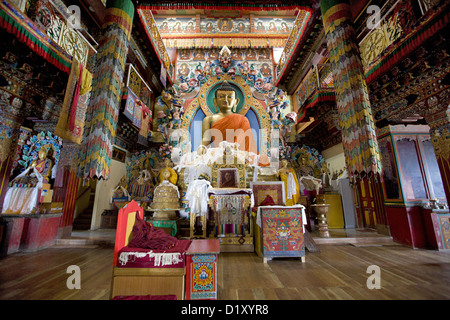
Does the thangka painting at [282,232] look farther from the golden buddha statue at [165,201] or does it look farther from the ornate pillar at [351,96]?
the golden buddha statue at [165,201]

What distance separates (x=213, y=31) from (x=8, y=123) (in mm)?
8261

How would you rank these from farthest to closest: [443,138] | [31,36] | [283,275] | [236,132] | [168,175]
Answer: [236,132] < [168,175] < [443,138] < [31,36] < [283,275]

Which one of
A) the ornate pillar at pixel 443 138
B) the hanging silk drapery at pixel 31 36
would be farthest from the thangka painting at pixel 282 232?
the hanging silk drapery at pixel 31 36

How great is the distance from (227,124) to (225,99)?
826mm

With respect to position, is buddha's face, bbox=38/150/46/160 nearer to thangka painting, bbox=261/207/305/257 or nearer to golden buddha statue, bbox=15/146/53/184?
golden buddha statue, bbox=15/146/53/184

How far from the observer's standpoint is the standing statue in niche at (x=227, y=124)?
18.0 ft

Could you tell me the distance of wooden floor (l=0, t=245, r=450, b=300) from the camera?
1653 millimetres

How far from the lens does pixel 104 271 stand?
2.24 m

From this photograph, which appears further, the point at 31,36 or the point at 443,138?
the point at 443,138

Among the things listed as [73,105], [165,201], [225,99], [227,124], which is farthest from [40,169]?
[225,99]

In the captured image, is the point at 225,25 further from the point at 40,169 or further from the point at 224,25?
the point at 40,169

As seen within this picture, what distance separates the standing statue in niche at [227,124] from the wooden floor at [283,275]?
3.23 meters

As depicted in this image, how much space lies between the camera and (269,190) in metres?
4.20
